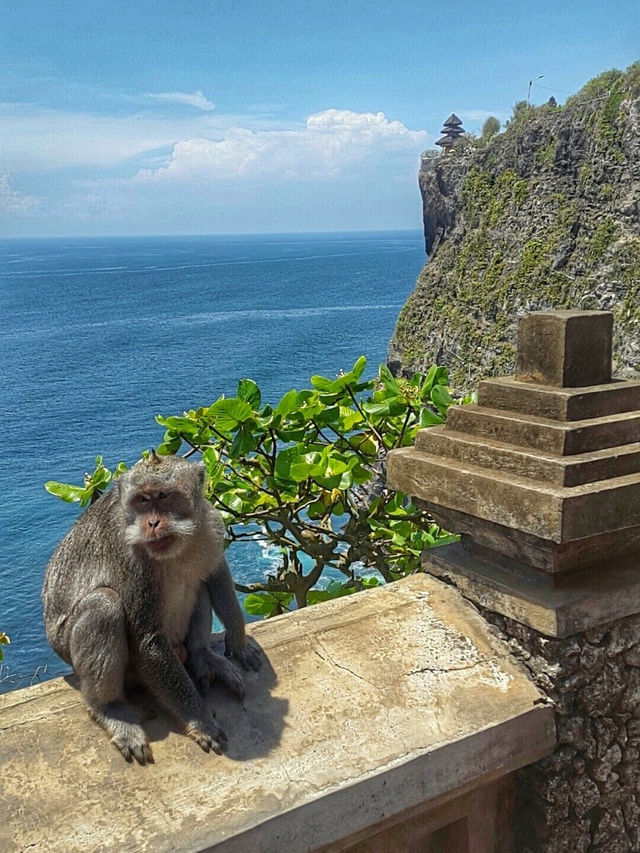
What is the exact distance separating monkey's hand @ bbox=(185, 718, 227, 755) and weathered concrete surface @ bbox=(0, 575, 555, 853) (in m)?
0.03

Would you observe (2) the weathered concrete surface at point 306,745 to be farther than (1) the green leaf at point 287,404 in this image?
No

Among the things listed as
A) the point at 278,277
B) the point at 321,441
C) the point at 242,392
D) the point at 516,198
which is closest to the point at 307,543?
the point at 321,441

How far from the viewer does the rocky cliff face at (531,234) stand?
47.7 meters

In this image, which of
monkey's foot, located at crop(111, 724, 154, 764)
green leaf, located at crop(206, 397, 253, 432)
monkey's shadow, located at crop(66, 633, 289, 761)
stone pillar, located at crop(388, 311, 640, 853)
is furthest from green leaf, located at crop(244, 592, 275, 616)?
monkey's foot, located at crop(111, 724, 154, 764)

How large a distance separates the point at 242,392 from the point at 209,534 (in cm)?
97

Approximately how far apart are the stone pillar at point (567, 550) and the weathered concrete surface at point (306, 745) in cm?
16

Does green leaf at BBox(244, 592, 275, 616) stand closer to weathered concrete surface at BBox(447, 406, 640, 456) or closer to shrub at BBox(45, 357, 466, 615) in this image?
shrub at BBox(45, 357, 466, 615)

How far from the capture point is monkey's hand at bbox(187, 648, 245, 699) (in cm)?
241

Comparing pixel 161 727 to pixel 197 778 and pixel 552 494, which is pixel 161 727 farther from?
pixel 552 494

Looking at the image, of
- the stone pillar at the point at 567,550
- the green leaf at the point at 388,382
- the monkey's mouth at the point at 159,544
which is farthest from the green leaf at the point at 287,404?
the monkey's mouth at the point at 159,544

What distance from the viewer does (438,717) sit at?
2.24 metres

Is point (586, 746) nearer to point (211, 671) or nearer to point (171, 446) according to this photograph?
point (211, 671)

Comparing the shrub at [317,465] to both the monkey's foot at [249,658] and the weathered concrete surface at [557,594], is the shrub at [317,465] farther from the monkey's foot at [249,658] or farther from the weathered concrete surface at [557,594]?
the monkey's foot at [249,658]

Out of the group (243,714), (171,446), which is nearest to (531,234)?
(171,446)
